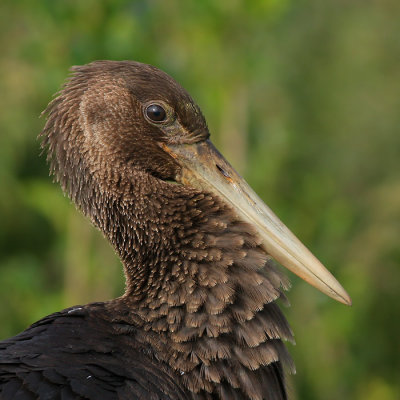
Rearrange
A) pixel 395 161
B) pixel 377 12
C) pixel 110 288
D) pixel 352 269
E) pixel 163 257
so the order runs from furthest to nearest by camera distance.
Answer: pixel 377 12 < pixel 395 161 < pixel 352 269 < pixel 110 288 < pixel 163 257

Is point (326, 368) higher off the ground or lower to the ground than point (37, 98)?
lower

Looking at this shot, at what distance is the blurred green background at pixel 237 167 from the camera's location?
21.0 feet

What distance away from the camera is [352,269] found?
27.3ft

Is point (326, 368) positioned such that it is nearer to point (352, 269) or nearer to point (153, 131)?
point (352, 269)

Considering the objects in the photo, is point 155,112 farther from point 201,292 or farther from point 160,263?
point 201,292

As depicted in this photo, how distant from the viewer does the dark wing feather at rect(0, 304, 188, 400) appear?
289 centimetres

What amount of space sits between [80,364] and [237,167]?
440 cm

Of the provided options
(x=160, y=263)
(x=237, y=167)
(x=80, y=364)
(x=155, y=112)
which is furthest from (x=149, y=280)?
(x=237, y=167)

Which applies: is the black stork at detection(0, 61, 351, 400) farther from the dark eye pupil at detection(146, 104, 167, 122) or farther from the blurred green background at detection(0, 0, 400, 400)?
the blurred green background at detection(0, 0, 400, 400)

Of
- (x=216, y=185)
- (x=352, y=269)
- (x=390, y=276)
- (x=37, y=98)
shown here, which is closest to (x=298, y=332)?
(x=352, y=269)

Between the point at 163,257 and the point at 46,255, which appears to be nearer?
the point at 163,257

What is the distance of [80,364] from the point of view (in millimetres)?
3039

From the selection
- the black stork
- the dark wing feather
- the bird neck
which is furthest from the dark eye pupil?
the dark wing feather

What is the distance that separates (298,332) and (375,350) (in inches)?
48.9
